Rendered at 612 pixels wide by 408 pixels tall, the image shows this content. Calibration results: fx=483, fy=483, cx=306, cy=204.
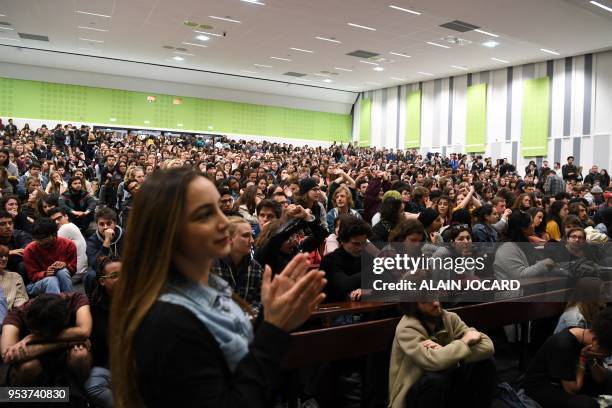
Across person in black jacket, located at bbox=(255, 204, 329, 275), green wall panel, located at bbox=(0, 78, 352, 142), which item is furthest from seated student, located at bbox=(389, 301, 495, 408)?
green wall panel, located at bbox=(0, 78, 352, 142)

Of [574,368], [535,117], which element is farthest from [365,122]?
[574,368]

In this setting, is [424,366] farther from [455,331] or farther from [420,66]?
[420,66]

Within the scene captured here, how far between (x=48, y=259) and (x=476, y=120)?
871 inches

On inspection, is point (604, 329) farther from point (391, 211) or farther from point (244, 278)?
point (391, 211)

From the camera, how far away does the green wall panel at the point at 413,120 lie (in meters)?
26.7

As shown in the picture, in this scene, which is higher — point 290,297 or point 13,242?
point 290,297

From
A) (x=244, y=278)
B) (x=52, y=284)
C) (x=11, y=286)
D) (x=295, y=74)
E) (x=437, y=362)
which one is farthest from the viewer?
(x=295, y=74)

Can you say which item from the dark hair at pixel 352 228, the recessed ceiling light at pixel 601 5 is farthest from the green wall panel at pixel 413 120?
the dark hair at pixel 352 228

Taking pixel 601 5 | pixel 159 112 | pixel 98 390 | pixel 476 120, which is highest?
pixel 601 5

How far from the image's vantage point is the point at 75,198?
783cm

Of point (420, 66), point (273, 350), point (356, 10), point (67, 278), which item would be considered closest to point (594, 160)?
point (420, 66)

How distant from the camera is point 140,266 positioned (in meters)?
1.10

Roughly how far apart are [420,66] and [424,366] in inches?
824

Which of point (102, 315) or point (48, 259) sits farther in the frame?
point (48, 259)
